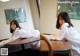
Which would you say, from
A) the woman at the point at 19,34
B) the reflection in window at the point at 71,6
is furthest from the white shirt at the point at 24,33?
the reflection in window at the point at 71,6

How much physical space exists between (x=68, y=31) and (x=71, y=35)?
4cm

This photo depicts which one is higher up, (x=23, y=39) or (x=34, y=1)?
(x=34, y=1)

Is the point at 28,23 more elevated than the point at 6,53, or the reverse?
the point at 28,23

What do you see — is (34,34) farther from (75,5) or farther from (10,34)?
(75,5)

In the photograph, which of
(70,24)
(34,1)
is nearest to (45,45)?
(70,24)

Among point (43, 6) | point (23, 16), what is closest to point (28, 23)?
point (23, 16)

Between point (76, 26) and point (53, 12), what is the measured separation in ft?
0.67

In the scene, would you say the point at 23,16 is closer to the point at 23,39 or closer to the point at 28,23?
the point at 28,23

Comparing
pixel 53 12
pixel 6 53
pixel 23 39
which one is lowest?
pixel 6 53

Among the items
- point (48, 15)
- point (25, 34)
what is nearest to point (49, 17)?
point (48, 15)

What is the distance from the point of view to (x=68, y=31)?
1036 mm

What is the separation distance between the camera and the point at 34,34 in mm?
1075

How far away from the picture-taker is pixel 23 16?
3.46 ft

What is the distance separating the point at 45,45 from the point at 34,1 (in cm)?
36
